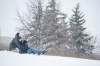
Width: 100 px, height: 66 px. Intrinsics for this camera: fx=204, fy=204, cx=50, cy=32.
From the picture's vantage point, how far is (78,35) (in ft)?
91.8

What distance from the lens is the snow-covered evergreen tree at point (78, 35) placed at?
91.0 feet

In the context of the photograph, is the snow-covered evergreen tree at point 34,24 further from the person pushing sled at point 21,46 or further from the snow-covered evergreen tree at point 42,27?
the person pushing sled at point 21,46

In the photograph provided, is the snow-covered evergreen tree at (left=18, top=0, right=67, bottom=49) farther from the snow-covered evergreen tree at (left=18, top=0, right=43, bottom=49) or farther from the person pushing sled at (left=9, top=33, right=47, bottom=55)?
the person pushing sled at (left=9, top=33, right=47, bottom=55)

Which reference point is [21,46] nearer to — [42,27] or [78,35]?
[42,27]

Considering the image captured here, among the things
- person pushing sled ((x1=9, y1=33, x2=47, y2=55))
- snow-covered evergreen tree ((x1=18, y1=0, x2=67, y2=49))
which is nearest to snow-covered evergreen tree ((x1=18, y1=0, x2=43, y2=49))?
snow-covered evergreen tree ((x1=18, y1=0, x2=67, y2=49))

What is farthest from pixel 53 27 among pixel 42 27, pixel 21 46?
pixel 21 46

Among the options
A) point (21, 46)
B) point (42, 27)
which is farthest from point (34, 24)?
point (21, 46)

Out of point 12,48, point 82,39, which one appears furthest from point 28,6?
point 12,48

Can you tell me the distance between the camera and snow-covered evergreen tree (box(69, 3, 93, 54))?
27.7 meters

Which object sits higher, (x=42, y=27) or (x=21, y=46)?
(x=42, y=27)

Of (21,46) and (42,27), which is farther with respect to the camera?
(42,27)

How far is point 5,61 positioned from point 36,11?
2010 centimetres

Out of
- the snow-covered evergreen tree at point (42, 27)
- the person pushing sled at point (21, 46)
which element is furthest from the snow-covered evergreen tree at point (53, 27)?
the person pushing sled at point (21, 46)

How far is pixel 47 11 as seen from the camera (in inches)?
1087
